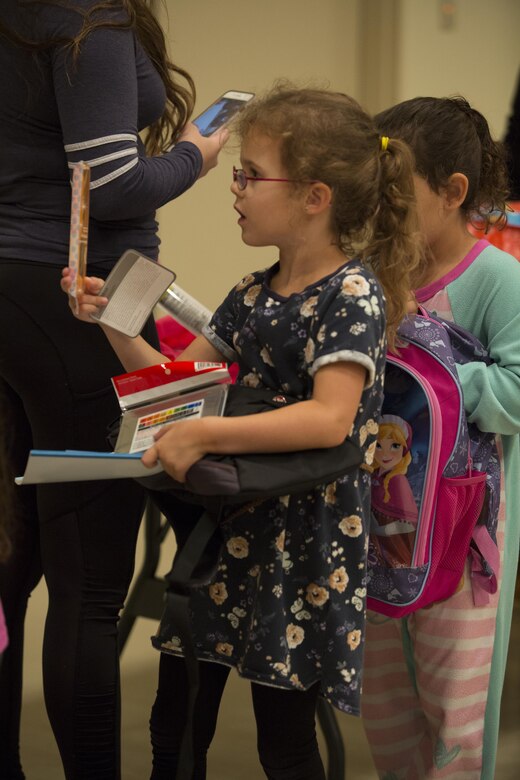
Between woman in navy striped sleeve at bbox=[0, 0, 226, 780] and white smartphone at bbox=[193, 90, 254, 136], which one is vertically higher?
white smartphone at bbox=[193, 90, 254, 136]

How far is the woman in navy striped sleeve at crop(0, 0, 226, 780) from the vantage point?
144cm

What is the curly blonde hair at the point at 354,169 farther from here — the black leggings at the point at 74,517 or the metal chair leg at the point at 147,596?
the metal chair leg at the point at 147,596

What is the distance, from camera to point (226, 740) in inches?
88.3

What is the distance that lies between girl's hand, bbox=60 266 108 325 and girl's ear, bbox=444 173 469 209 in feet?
1.94

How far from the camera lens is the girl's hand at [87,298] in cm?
136

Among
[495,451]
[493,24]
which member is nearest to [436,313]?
[495,451]

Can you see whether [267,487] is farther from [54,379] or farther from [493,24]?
[493,24]

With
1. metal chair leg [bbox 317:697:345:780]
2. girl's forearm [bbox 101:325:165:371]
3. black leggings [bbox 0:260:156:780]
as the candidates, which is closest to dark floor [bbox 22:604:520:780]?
metal chair leg [bbox 317:697:345:780]

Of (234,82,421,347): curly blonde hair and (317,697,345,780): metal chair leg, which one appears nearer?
(234,82,421,347): curly blonde hair

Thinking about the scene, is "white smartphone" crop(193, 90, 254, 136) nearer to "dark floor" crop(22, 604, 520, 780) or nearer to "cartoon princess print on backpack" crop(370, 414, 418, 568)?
"cartoon princess print on backpack" crop(370, 414, 418, 568)

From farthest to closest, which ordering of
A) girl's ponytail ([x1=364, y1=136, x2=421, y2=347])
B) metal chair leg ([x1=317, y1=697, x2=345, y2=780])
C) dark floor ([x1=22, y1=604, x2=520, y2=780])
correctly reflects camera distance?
dark floor ([x1=22, y1=604, x2=520, y2=780]), metal chair leg ([x1=317, y1=697, x2=345, y2=780]), girl's ponytail ([x1=364, y1=136, x2=421, y2=347])

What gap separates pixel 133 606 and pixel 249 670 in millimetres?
1145

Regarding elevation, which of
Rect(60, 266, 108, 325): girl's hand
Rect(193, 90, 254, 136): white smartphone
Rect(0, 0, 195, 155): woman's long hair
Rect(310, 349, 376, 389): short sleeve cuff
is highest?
Rect(0, 0, 195, 155): woman's long hair

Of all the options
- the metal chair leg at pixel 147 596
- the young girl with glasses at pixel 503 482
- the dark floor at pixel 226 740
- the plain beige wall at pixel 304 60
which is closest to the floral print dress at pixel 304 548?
the young girl with glasses at pixel 503 482
